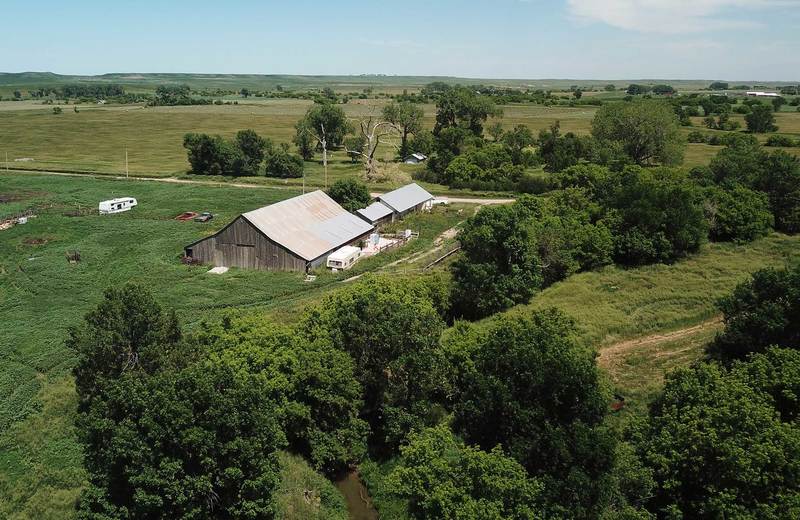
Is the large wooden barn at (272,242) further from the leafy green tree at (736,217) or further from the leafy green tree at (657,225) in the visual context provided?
the leafy green tree at (736,217)

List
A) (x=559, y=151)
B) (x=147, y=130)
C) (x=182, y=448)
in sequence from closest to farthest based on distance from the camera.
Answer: (x=182, y=448)
(x=559, y=151)
(x=147, y=130)

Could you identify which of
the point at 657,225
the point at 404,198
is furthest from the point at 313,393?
the point at 404,198

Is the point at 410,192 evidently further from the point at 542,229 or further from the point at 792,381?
the point at 792,381

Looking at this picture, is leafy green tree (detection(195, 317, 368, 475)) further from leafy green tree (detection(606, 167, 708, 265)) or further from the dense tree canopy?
leafy green tree (detection(606, 167, 708, 265))

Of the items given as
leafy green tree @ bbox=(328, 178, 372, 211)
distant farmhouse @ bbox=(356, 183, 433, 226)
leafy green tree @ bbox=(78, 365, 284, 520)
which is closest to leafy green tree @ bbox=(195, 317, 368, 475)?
leafy green tree @ bbox=(78, 365, 284, 520)

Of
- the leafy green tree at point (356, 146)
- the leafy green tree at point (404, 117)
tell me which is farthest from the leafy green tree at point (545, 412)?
the leafy green tree at point (404, 117)

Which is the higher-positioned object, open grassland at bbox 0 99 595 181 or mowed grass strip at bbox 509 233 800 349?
open grassland at bbox 0 99 595 181

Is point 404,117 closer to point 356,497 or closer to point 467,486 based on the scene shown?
point 356,497
